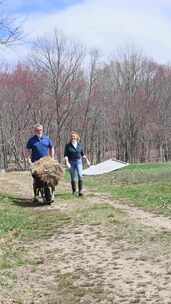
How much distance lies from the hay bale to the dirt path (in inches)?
132

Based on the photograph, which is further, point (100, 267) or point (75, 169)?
point (75, 169)

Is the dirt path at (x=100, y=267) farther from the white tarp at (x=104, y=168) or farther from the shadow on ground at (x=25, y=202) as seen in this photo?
the white tarp at (x=104, y=168)

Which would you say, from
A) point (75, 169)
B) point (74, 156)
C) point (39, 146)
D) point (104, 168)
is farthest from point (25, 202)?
point (104, 168)

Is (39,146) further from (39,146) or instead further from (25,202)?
(25,202)

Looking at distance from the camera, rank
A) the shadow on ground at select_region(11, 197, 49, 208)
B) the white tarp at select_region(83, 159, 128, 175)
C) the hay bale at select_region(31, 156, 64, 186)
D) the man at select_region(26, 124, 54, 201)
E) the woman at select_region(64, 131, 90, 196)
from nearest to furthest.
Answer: the hay bale at select_region(31, 156, 64, 186) → the shadow on ground at select_region(11, 197, 49, 208) → the man at select_region(26, 124, 54, 201) → the woman at select_region(64, 131, 90, 196) → the white tarp at select_region(83, 159, 128, 175)

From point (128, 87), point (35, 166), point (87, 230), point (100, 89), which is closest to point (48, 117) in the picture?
point (100, 89)

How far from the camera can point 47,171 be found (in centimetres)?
1352

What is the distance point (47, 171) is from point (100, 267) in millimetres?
6357

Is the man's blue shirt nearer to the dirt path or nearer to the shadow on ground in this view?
the shadow on ground

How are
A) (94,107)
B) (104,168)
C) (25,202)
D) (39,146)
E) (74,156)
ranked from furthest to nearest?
(94,107) → (104,168) → (74,156) → (25,202) → (39,146)

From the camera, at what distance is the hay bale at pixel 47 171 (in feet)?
44.4

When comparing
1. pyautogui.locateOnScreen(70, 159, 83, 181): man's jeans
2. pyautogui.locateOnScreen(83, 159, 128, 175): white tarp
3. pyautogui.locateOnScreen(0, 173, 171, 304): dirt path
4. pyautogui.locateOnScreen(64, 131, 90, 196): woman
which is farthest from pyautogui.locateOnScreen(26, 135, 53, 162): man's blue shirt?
pyautogui.locateOnScreen(83, 159, 128, 175): white tarp

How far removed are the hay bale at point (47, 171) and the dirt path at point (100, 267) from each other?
3.36 metres

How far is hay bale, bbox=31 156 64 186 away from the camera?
44.4ft
